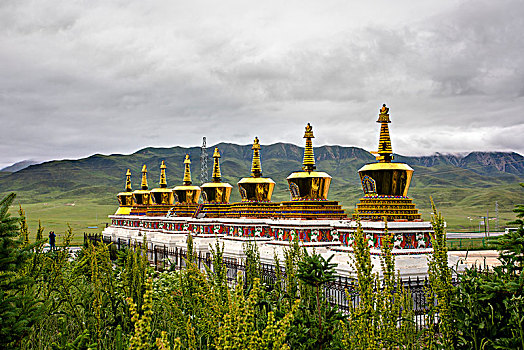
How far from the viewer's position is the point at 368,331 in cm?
393

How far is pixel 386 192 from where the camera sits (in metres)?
15.1

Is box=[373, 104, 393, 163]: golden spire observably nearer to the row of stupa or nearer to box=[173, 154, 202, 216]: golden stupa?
the row of stupa

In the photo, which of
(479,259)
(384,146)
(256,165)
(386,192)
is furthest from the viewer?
(256,165)

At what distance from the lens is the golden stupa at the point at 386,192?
14.6 meters

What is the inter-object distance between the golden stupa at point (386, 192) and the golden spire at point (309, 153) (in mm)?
3790

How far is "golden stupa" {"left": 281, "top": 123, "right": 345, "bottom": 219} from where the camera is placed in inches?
703

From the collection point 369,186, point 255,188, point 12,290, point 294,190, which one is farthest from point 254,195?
point 12,290

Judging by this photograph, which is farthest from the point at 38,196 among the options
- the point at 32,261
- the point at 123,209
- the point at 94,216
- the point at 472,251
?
the point at 32,261

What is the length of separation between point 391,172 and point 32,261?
11381mm

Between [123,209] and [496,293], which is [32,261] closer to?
[496,293]

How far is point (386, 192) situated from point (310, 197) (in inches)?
160

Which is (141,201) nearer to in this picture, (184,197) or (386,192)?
(184,197)

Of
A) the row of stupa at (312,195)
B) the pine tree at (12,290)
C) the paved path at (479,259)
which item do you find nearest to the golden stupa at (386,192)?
the row of stupa at (312,195)

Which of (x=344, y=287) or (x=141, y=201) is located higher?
(x=141, y=201)
